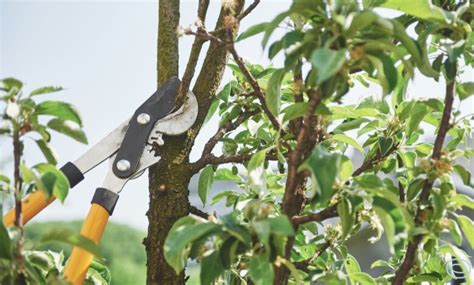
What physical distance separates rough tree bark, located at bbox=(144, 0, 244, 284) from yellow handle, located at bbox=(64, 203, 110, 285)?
0.25 feet

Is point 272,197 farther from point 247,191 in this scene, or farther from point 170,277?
point 170,277

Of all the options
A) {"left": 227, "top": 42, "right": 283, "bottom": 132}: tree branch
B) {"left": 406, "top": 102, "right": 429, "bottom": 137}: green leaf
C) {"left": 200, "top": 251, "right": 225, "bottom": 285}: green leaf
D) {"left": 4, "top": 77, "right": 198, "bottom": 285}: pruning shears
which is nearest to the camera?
{"left": 200, "top": 251, "right": 225, "bottom": 285}: green leaf

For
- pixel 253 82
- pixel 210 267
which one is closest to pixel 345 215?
pixel 210 267

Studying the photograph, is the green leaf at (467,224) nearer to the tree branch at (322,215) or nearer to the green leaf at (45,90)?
the tree branch at (322,215)

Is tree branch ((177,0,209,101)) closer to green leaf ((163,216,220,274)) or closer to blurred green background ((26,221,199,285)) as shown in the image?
green leaf ((163,216,220,274))

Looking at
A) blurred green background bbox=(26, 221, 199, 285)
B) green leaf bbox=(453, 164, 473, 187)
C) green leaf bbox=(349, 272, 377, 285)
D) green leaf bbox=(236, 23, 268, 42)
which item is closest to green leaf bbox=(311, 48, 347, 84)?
green leaf bbox=(236, 23, 268, 42)

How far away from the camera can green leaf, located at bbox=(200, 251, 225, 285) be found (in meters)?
0.71

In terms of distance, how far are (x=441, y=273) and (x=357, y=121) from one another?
245mm

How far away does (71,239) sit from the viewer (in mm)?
690

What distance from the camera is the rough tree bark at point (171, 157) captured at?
100 cm

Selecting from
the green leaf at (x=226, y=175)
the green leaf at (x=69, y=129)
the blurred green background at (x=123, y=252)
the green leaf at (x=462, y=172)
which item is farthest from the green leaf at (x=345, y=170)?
the blurred green background at (x=123, y=252)

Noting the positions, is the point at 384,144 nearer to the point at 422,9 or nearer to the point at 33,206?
the point at 422,9

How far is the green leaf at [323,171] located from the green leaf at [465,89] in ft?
0.76

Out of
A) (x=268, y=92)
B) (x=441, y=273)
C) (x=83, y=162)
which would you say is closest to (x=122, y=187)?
(x=83, y=162)
